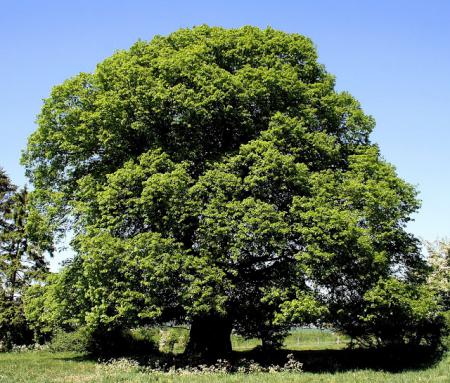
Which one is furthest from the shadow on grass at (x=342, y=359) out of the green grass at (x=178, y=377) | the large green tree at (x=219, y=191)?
the green grass at (x=178, y=377)

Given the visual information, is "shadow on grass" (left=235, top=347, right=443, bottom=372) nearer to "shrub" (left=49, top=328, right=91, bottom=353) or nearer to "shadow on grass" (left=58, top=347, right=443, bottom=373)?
"shadow on grass" (left=58, top=347, right=443, bottom=373)

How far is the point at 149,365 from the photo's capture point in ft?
68.0

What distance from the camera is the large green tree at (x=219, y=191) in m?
19.9

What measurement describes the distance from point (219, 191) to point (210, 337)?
311 inches

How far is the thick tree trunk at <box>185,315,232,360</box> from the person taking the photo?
77.2 ft

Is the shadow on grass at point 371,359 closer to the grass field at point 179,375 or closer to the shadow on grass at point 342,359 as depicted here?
the shadow on grass at point 342,359

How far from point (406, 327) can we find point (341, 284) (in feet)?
18.3

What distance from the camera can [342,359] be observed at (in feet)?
82.3

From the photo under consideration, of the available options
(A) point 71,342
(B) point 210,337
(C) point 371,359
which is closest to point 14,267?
(A) point 71,342

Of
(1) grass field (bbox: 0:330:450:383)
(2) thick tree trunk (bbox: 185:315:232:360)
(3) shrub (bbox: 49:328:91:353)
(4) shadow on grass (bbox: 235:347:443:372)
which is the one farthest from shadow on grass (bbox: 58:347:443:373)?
(3) shrub (bbox: 49:328:91:353)

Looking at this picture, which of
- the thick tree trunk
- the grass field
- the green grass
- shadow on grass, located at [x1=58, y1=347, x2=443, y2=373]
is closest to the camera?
the green grass

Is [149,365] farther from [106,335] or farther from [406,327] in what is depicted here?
[406,327]

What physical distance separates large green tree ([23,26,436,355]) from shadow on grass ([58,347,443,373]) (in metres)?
1.40

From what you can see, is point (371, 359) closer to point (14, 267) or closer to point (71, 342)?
point (71, 342)
